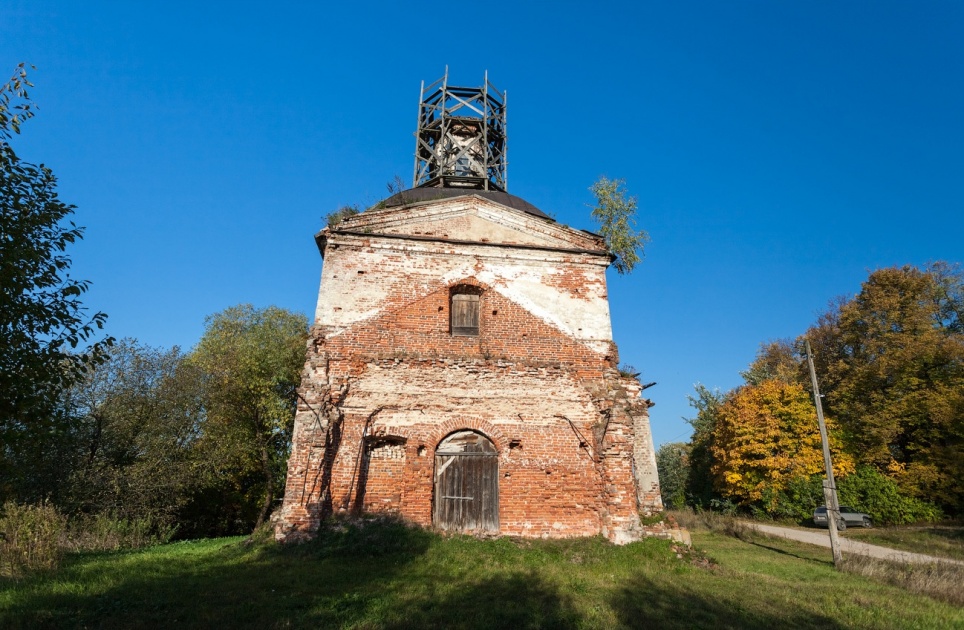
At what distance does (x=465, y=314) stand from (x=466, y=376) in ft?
5.54

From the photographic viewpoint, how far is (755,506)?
2703cm

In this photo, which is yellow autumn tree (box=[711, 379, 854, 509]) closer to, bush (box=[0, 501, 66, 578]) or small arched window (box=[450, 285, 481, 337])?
small arched window (box=[450, 285, 481, 337])

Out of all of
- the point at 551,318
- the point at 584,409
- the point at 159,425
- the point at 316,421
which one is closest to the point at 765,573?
the point at 584,409

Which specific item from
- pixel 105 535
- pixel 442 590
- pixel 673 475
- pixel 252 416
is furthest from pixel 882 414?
pixel 105 535

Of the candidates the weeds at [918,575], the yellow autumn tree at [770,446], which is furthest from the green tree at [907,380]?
the weeds at [918,575]

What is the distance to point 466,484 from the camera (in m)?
11.0

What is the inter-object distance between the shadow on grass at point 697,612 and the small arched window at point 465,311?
6.29 meters

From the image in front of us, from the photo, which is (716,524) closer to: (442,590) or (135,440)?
(442,590)

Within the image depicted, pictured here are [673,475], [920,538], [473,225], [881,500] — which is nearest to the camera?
[473,225]

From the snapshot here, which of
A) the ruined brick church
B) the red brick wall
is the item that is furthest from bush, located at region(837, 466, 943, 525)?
the red brick wall

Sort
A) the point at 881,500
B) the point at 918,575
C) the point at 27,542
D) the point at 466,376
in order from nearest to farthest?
the point at 27,542, the point at 918,575, the point at 466,376, the point at 881,500

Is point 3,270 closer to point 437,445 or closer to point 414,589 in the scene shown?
point 414,589

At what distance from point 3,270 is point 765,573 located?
521 inches

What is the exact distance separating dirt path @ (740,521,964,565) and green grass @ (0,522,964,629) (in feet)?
13.8
